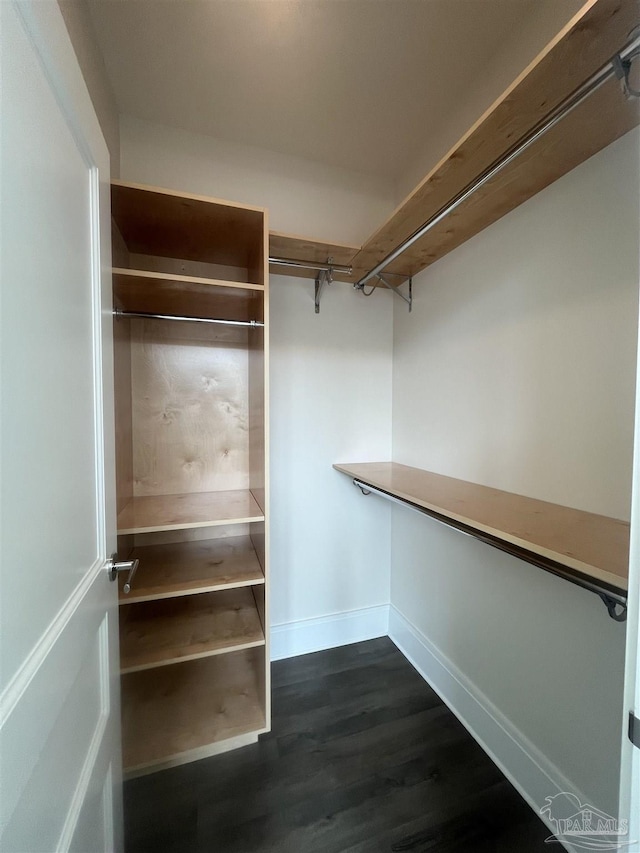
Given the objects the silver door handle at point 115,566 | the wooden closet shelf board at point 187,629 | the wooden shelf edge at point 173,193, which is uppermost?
the wooden shelf edge at point 173,193

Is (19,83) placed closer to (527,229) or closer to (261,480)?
(261,480)

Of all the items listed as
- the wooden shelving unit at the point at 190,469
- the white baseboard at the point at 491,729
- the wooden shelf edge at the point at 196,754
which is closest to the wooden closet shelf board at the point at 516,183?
the wooden shelving unit at the point at 190,469

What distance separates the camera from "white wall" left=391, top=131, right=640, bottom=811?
975 mm

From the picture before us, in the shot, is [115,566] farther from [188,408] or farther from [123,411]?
[188,408]

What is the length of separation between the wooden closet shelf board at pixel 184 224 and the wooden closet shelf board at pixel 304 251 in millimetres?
111

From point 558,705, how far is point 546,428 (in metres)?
0.95

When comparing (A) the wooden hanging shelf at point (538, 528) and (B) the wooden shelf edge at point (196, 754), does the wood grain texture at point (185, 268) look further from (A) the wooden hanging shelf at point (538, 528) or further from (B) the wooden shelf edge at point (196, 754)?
(B) the wooden shelf edge at point (196, 754)

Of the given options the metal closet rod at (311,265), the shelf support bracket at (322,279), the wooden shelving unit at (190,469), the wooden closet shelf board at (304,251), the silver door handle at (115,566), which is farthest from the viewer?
the shelf support bracket at (322,279)

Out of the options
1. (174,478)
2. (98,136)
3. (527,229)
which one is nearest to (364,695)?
(174,478)

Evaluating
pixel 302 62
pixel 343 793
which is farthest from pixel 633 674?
pixel 302 62

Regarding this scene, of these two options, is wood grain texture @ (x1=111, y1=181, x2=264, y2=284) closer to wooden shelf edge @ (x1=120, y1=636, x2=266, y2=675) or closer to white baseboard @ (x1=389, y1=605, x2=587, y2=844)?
wooden shelf edge @ (x1=120, y1=636, x2=266, y2=675)

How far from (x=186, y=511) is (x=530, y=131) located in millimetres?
1724

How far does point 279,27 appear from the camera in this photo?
1.23m

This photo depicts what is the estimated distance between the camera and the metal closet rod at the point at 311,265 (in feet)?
5.34
